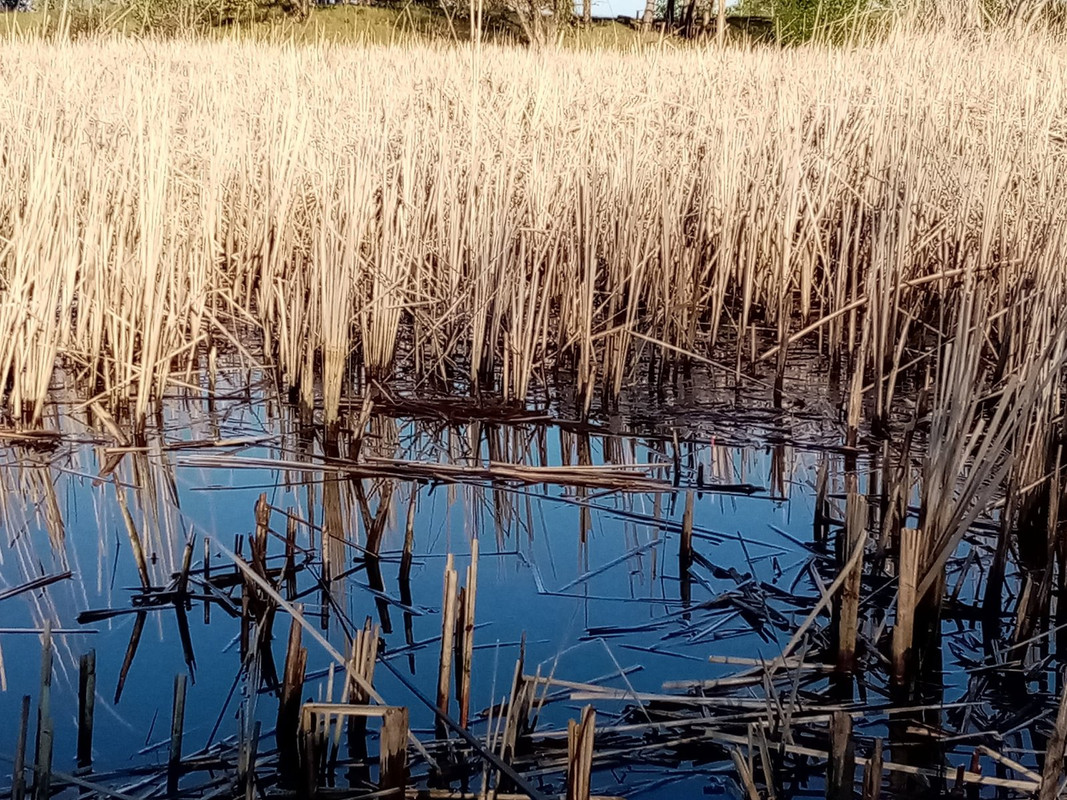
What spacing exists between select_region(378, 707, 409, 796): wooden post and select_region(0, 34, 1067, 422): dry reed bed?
6.43ft

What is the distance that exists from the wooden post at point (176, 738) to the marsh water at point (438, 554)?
0.19ft

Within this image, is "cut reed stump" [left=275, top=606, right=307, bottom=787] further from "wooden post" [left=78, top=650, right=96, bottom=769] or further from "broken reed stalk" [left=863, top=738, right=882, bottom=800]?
"broken reed stalk" [left=863, top=738, right=882, bottom=800]

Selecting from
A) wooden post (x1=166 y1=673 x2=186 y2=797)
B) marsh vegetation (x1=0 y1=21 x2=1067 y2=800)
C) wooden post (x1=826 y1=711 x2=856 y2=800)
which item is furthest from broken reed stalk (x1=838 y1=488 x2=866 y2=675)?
wooden post (x1=166 y1=673 x2=186 y2=797)

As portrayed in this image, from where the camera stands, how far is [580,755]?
149 cm

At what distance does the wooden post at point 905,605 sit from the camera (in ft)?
6.63

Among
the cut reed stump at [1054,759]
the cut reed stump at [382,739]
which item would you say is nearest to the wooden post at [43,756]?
Result: the cut reed stump at [382,739]

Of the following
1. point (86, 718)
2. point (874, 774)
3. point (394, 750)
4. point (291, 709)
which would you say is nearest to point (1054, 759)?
point (874, 774)

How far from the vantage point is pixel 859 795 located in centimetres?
169

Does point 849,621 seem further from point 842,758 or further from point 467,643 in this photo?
point 467,643

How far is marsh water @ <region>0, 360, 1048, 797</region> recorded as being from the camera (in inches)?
77.4

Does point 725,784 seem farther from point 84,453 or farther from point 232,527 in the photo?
point 84,453

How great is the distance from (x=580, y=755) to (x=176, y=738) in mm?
628

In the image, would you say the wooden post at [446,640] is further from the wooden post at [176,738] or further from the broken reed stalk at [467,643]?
the wooden post at [176,738]

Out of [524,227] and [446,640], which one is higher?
[524,227]
